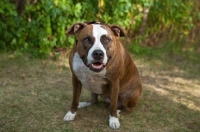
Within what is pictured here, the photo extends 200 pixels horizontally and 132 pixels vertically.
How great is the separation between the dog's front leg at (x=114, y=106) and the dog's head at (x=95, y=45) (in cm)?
39

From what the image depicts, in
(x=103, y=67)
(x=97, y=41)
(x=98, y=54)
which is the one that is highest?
(x=97, y=41)

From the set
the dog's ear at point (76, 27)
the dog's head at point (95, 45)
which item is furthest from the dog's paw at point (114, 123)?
the dog's ear at point (76, 27)

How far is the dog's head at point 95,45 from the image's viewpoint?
3.11m

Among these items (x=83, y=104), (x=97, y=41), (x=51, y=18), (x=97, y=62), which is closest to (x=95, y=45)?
(x=97, y=41)

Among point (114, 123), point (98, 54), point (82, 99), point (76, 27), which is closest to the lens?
point (98, 54)

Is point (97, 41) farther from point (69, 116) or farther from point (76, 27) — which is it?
point (69, 116)

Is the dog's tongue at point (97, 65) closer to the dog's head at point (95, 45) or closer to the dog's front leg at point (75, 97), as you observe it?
the dog's head at point (95, 45)

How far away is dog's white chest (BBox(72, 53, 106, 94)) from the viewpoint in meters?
3.41

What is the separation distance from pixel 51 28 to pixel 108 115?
2.49 meters

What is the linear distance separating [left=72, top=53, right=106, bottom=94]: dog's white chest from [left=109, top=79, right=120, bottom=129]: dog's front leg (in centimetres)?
13

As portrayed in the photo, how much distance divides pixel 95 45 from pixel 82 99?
1.43 m

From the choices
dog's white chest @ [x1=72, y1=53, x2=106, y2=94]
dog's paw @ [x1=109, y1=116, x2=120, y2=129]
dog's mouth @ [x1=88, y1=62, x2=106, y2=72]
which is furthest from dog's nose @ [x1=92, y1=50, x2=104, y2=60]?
dog's paw @ [x1=109, y1=116, x2=120, y2=129]

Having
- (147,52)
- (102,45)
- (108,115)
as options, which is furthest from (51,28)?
(102,45)

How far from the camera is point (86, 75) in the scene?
347 cm
